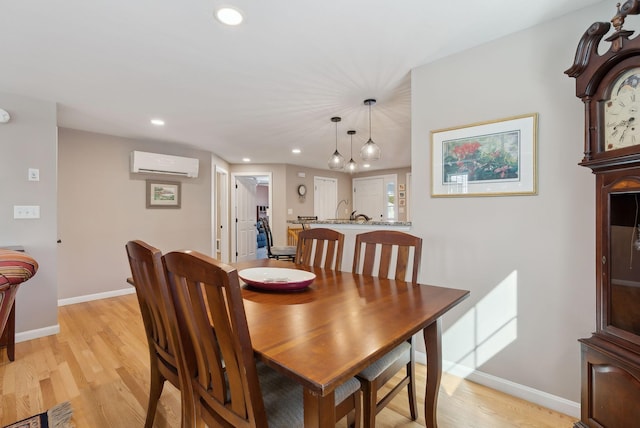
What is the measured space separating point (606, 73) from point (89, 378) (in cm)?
338

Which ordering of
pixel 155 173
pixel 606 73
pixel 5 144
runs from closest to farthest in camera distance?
pixel 606 73 < pixel 5 144 < pixel 155 173

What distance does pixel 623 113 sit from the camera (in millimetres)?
1153

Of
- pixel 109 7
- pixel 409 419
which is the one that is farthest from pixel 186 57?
pixel 409 419

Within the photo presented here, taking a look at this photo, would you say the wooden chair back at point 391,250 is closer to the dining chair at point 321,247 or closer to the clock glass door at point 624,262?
the dining chair at point 321,247

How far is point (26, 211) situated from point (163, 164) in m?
1.78

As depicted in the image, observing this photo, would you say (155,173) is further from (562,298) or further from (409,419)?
→ (562,298)

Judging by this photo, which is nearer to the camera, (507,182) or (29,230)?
(507,182)

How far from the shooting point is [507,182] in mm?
1828

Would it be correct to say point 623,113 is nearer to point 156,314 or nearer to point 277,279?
point 277,279

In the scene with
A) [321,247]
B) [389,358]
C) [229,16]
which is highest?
[229,16]

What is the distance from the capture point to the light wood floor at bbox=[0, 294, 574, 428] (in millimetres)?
1611

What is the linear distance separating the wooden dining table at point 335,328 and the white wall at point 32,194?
260 cm

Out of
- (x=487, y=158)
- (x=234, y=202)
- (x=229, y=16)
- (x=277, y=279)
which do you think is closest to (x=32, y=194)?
(x=229, y=16)

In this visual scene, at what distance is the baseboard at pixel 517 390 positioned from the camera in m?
1.63
